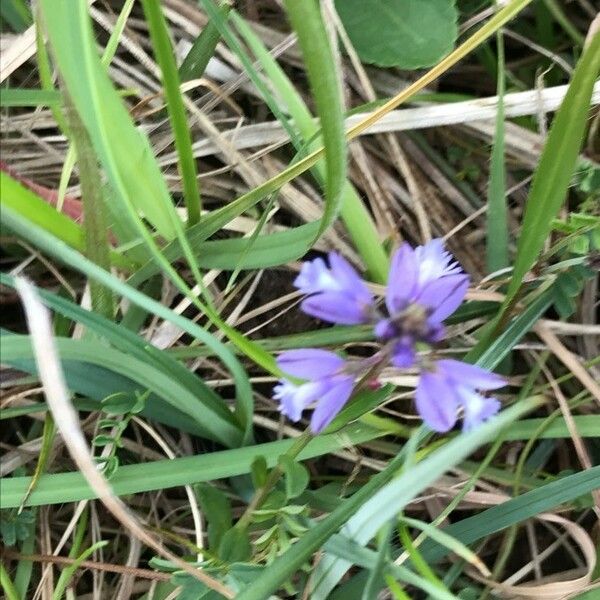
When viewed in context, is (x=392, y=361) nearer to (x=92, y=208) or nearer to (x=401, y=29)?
(x=92, y=208)

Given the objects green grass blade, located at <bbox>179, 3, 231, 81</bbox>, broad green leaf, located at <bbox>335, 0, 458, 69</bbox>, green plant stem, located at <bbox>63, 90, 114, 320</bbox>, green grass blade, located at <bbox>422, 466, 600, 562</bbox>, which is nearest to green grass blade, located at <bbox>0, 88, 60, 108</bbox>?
green plant stem, located at <bbox>63, 90, 114, 320</bbox>

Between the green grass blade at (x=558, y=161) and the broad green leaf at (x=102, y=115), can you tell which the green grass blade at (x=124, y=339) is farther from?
the green grass blade at (x=558, y=161)

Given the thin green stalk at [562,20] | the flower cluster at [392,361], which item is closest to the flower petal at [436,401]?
the flower cluster at [392,361]

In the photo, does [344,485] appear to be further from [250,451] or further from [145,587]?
[145,587]

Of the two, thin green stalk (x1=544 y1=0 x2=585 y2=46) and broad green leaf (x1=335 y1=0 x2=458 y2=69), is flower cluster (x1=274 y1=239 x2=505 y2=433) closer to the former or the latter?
broad green leaf (x1=335 y1=0 x2=458 y2=69)

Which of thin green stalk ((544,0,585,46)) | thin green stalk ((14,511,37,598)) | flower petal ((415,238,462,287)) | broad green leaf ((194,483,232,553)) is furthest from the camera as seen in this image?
thin green stalk ((544,0,585,46))

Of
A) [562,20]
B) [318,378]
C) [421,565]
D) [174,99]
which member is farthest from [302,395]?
[562,20]
